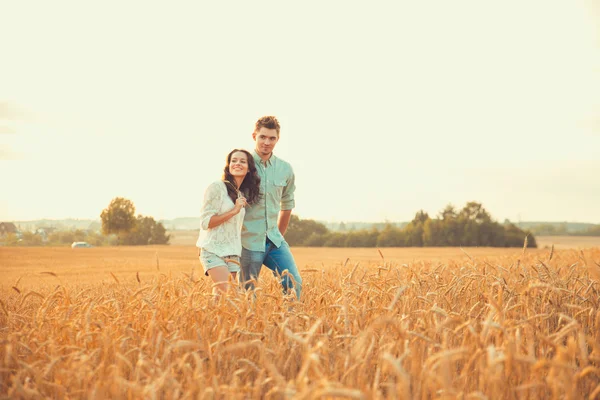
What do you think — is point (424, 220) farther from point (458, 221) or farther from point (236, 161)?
point (236, 161)

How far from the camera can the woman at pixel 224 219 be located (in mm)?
5453

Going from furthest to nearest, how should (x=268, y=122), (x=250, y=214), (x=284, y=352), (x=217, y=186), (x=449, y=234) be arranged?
1. (x=449, y=234)
2. (x=250, y=214)
3. (x=268, y=122)
4. (x=217, y=186)
5. (x=284, y=352)

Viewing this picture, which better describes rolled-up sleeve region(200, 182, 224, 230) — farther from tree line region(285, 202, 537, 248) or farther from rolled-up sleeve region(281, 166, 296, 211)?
tree line region(285, 202, 537, 248)

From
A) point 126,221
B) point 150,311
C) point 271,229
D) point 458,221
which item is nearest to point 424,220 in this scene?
point 458,221

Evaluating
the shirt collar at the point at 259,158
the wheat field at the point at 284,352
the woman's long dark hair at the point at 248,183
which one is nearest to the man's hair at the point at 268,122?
the shirt collar at the point at 259,158

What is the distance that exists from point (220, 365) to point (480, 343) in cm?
154

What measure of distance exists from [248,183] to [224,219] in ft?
2.27

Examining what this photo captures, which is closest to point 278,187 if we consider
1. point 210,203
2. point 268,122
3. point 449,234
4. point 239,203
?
point 268,122

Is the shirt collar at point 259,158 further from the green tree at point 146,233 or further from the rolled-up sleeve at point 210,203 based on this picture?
the green tree at point 146,233

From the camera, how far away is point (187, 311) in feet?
12.7

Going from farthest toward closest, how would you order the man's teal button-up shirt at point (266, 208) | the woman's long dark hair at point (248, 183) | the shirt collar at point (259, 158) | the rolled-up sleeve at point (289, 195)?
the rolled-up sleeve at point (289, 195) < the shirt collar at point (259, 158) < the man's teal button-up shirt at point (266, 208) < the woman's long dark hair at point (248, 183)

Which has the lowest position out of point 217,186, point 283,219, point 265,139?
point 283,219

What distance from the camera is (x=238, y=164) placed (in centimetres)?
564

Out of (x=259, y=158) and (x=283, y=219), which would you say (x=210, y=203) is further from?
(x=283, y=219)
